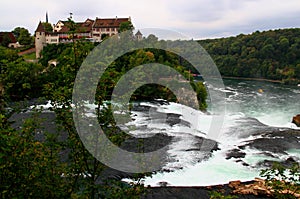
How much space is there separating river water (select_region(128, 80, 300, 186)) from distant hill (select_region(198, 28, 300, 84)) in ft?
61.0

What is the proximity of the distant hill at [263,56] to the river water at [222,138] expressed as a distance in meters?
18.6

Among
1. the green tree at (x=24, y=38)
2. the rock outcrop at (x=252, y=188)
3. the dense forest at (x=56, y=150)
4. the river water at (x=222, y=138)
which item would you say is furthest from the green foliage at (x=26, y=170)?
the green tree at (x=24, y=38)

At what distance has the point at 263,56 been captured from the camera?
159 feet

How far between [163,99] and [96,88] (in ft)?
72.9

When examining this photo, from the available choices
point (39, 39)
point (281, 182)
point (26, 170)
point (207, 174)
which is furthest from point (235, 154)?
point (39, 39)

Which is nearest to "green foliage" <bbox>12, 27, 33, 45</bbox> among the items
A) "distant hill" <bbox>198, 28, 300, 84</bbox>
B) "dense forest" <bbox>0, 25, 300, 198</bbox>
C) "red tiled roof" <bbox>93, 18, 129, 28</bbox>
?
"red tiled roof" <bbox>93, 18, 129, 28</bbox>

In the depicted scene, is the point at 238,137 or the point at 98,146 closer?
the point at 98,146

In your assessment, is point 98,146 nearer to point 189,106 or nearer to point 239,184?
point 239,184

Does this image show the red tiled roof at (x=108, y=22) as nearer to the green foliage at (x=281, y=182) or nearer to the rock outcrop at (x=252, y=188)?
the rock outcrop at (x=252, y=188)

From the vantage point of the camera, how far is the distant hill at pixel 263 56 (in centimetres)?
4475

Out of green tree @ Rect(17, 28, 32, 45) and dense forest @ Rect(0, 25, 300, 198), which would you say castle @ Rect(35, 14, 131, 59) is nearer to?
green tree @ Rect(17, 28, 32, 45)

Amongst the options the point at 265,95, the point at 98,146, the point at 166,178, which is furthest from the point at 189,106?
the point at 98,146

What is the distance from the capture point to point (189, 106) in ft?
77.0

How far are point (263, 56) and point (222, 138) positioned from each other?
3752 cm
